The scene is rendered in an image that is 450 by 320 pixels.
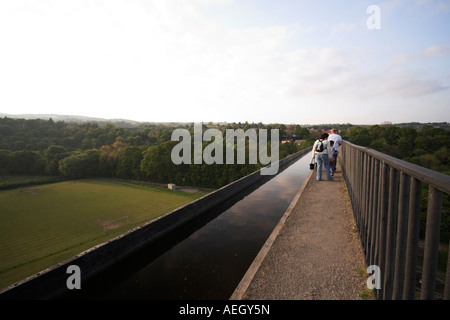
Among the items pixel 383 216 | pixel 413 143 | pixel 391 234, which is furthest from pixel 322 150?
pixel 413 143

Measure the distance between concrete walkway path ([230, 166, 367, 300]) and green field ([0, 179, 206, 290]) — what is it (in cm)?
3333

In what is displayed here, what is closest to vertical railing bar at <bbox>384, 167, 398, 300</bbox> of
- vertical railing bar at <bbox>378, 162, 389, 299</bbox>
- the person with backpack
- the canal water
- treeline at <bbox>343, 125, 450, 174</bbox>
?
vertical railing bar at <bbox>378, 162, 389, 299</bbox>

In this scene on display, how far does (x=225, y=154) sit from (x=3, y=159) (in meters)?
83.4

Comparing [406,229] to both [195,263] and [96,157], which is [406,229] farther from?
[96,157]

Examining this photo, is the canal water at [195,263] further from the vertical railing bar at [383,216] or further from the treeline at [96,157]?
the treeline at [96,157]

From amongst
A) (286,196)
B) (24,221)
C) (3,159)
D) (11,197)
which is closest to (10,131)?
(3,159)

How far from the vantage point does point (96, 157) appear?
289 feet

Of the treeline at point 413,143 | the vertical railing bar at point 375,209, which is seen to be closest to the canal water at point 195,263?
the vertical railing bar at point 375,209

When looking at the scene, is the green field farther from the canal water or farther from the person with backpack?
the person with backpack

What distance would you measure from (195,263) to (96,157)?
9757cm

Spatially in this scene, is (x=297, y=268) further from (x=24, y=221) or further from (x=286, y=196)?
(x=24, y=221)

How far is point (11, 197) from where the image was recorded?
62531mm

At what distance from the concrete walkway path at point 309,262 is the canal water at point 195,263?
0.72 feet
